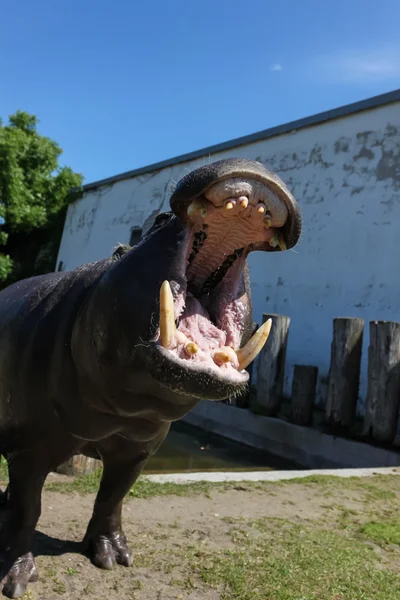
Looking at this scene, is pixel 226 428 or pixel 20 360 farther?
pixel 226 428

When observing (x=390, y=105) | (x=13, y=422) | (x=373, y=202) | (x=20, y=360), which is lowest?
(x=13, y=422)

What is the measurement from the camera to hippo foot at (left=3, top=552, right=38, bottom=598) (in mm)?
2293

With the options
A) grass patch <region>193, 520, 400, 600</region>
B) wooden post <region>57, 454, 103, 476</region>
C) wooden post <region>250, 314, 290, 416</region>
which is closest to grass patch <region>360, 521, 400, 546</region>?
grass patch <region>193, 520, 400, 600</region>

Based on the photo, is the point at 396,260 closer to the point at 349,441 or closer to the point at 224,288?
the point at 349,441

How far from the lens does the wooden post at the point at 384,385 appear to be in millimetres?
6363

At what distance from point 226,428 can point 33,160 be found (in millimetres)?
11859

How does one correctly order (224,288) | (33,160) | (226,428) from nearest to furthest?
(224,288)
(226,428)
(33,160)

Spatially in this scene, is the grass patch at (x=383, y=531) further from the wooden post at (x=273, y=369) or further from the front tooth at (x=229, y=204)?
the wooden post at (x=273, y=369)

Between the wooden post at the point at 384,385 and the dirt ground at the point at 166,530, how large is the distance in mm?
1758

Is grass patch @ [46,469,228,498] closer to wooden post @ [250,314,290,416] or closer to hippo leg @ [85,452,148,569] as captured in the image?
hippo leg @ [85,452,148,569]

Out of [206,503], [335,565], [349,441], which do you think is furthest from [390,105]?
[335,565]

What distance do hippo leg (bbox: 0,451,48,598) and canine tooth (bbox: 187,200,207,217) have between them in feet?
3.89

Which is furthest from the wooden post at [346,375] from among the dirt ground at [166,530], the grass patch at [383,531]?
the grass patch at [383,531]

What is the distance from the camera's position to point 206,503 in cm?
402
